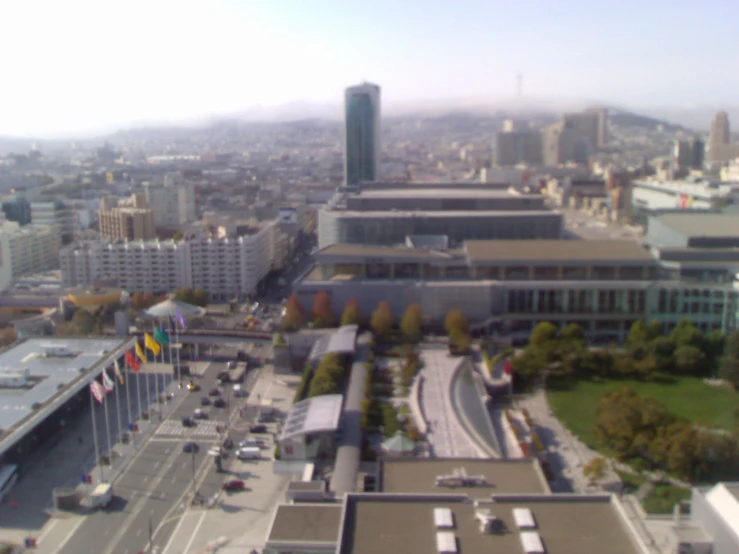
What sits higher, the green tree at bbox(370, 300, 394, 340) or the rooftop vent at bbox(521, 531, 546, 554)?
the rooftop vent at bbox(521, 531, 546, 554)

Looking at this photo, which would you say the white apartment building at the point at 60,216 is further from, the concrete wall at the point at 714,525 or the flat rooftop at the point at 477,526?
the concrete wall at the point at 714,525

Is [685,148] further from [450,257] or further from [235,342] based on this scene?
[235,342]

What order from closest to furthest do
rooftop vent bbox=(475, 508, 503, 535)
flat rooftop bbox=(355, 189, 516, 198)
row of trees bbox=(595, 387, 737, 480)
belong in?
rooftop vent bbox=(475, 508, 503, 535)
row of trees bbox=(595, 387, 737, 480)
flat rooftop bbox=(355, 189, 516, 198)

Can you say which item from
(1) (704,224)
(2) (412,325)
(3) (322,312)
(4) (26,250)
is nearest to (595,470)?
(2) (412,325)

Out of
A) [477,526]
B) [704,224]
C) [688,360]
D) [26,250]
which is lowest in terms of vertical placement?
[688,360]

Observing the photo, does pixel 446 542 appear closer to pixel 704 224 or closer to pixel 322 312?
pixel 322 312

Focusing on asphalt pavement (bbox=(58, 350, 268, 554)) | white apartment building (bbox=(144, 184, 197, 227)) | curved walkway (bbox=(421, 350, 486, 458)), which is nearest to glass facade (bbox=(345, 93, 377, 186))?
white apartment building (bbox=(144, 184, 197, 227))

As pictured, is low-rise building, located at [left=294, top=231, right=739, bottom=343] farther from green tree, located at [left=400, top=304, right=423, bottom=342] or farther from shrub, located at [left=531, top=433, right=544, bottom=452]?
shrub, located at [left=531, top=433, right=544, bottom=452]
